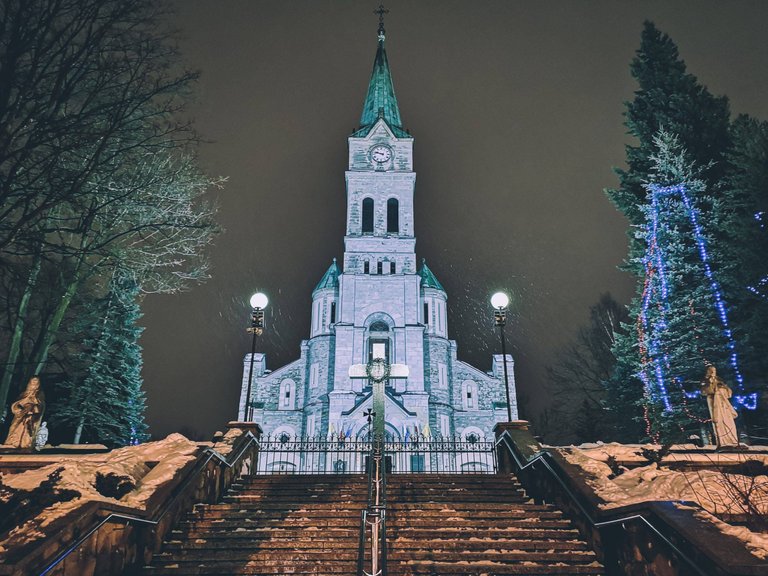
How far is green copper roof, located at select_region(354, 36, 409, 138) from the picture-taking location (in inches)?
1785

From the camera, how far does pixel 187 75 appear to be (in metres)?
12.1

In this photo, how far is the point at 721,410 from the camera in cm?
1009

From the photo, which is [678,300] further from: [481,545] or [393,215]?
[393,215]

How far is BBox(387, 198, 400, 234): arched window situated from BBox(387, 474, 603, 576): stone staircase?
110ft

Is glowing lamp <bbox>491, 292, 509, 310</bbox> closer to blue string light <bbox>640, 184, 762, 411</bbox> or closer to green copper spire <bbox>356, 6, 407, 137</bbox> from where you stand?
blue string light <bbox>640, 184, 762, 411</bbox>

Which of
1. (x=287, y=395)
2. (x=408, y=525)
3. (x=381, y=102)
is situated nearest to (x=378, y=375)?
(x=408, y=525)

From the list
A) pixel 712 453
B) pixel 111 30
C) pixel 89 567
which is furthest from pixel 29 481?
pixel 712 453

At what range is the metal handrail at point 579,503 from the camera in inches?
209

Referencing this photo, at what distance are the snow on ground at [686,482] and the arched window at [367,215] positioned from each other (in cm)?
3340

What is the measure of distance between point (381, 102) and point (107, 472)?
45415mm

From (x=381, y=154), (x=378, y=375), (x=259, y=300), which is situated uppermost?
(x=381, y=154)

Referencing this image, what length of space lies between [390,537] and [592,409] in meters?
26.7

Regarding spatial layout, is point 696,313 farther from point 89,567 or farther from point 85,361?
point 85,361

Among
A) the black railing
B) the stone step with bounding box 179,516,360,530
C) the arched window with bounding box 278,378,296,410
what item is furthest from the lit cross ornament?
the arched window with bounding box 278,378,296,410
